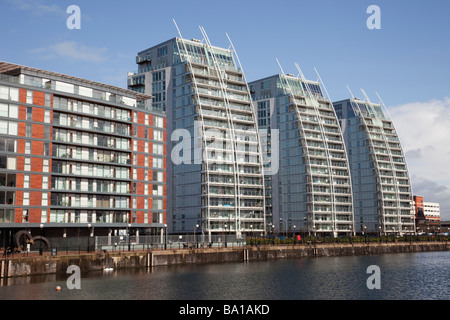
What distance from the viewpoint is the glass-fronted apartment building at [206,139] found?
495ft

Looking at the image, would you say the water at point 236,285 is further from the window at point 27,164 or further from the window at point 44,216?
the window at point 27,164

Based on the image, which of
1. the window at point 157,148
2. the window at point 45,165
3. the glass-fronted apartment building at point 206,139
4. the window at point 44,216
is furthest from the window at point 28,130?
the glass-fronted apartment building at point 206,139

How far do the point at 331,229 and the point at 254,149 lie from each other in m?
42.9

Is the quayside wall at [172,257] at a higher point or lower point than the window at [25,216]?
lower

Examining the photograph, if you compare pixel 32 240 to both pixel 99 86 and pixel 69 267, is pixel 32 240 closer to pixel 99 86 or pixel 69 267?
pixel 69 267

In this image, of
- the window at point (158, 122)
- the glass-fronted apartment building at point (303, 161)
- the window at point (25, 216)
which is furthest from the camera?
the glass-fronted apartment building at point (303, 161)

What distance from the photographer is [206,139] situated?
495 ft

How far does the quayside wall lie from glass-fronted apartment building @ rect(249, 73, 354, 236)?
40952 mm

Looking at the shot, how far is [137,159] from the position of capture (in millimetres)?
111438

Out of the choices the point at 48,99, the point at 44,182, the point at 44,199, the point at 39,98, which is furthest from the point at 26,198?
the point at 48,99

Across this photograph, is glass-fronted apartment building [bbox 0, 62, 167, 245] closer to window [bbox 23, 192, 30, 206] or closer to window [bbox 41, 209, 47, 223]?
window [bbox 41, 209, 47, 223]

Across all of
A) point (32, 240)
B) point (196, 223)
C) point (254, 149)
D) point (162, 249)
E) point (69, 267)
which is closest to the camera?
point (69, 267)

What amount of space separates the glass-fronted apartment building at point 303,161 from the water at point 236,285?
97.6 meters

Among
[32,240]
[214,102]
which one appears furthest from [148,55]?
[32,240]
